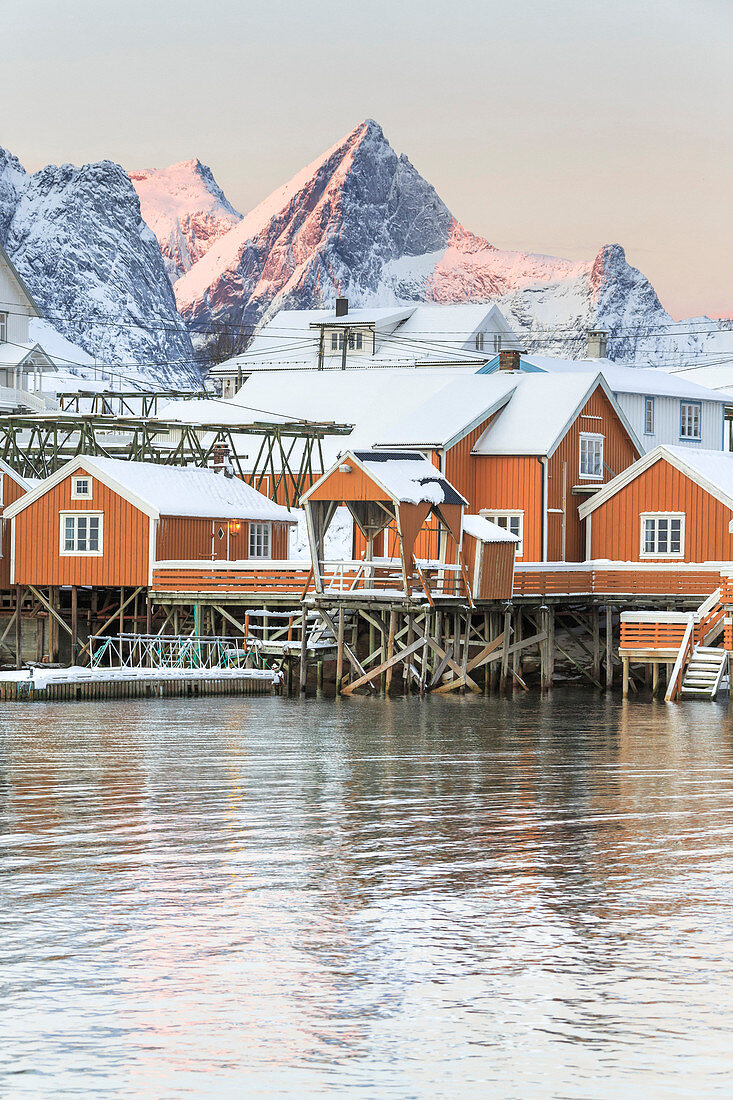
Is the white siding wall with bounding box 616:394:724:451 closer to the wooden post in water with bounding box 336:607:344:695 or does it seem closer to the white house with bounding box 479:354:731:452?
the white house with bounding box 479:354:731:452

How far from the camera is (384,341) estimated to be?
105250 millimetres

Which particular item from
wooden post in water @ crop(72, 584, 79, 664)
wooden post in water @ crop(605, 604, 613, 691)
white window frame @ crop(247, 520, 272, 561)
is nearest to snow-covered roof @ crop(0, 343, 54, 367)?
white window frame @ crop(247, 520, 272, 561)

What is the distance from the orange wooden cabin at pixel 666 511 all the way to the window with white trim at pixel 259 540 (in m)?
10.0

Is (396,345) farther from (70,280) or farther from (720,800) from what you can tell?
(70,280)

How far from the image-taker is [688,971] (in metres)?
13.5

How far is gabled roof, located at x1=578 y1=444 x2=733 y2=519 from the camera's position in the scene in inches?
1876

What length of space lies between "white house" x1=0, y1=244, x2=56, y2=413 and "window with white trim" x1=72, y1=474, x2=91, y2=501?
32241mm

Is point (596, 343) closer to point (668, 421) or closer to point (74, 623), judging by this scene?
point (668, 421)

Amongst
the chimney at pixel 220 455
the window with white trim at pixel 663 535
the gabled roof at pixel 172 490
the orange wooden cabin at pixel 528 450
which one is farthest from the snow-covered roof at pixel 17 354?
the window with white trim at pixel 663 535

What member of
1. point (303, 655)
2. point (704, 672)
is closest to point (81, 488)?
point (303, 655)

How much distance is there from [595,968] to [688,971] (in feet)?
2.45

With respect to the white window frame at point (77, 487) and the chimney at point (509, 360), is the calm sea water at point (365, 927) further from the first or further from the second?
the chimney at point (509, 360)

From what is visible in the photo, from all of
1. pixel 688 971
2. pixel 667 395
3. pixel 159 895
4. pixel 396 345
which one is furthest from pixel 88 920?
pixel 396 345

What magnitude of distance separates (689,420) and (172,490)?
26.4m
